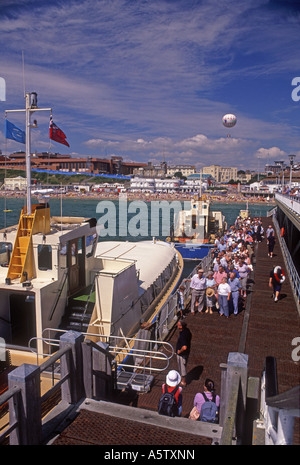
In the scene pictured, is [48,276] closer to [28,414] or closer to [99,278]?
[99,278]

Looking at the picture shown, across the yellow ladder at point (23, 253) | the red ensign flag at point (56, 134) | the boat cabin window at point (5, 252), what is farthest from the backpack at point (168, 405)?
the red ensign flag at point (56, 134)

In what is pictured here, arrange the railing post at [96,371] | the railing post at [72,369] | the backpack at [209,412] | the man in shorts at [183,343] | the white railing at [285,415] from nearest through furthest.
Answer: the white railing at [285,415] → the railing post at [72,369] → the railing post at [96,371] → the backpack at [209,412] → the man in shorts at [183,343]

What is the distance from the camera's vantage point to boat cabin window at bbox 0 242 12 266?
11633mm

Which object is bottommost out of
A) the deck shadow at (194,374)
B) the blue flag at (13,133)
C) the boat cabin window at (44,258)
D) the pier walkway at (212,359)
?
the deck shadow at (194,374)

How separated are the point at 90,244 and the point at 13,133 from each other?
173 inches

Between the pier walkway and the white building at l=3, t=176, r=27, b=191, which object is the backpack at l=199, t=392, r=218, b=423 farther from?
the white building at l=3, t=176, r=27, b=191

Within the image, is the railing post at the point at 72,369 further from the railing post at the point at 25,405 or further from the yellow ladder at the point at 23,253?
the yellow ladder at the point at 23,253

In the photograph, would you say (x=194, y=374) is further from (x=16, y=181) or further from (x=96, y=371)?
(x=16, y=181)

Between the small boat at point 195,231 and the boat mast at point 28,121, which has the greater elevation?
the boat mast at point 28,121

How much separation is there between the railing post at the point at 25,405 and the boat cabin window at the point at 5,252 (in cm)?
755

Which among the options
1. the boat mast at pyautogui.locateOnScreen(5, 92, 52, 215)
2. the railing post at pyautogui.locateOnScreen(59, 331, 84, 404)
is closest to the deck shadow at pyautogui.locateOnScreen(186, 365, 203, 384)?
the railing post at pyautogui.locateOnScreen(59, 331, 84, 404)

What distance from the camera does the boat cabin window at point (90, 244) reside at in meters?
12.7
